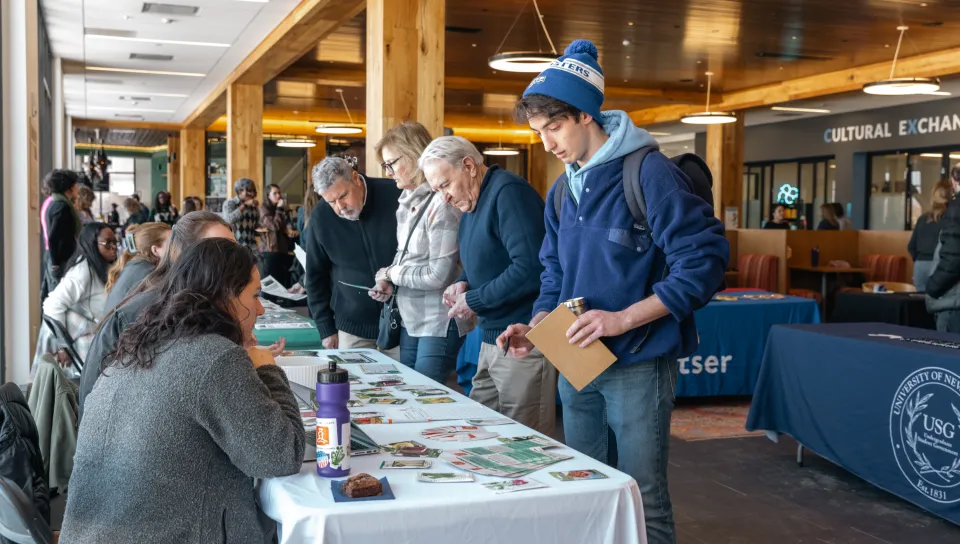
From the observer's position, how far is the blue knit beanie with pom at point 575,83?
2.20 metres

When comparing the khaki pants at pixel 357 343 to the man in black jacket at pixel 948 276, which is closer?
the khaki pants at pixel 357 343

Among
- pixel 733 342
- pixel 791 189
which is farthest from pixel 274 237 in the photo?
pixel 791 189

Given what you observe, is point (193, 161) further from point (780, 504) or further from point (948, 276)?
point (780, 504)

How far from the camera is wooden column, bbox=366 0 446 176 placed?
5934 mm

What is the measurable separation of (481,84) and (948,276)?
10.4m

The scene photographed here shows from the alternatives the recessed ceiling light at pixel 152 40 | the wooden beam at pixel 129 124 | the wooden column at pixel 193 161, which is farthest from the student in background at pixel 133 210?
the wooden beam at pixel 129 124

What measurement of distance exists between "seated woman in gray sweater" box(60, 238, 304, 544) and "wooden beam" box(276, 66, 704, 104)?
1235 centimetres

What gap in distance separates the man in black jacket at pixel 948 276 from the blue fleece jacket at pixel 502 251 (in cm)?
358

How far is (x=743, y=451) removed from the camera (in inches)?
199

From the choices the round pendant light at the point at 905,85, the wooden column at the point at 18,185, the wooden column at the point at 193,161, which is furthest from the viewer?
the wooden column at the point at 193,161

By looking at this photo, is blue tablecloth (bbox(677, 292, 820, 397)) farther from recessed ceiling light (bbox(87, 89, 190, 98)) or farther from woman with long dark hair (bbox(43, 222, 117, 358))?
recessed ceiling light (bbox(87, 89, 190, 98))

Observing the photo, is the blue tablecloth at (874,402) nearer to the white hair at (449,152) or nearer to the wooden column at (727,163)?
the white hair at (449,152)

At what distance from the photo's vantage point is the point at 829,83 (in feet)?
44.9

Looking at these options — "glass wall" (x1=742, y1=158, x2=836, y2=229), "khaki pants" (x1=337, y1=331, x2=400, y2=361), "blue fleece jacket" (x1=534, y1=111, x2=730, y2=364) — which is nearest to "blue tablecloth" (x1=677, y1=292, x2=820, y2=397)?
"khaki pants" (x1=337, y1=331, x2=400, y2=361)
